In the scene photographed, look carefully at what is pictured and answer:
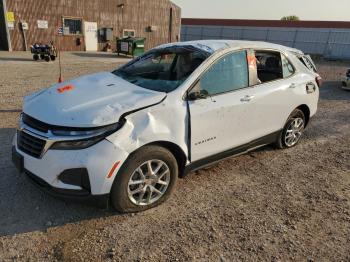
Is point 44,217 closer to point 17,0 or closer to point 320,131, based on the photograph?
point 320,131

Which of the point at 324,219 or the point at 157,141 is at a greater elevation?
the point at 157,141

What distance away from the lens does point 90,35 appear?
23.9 meters

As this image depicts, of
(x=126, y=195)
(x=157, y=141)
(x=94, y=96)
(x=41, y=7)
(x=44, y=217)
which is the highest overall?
(x=41, y=7)

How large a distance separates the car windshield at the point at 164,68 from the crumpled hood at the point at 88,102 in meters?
0.22

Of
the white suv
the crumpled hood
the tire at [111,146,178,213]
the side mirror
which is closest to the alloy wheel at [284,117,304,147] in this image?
the white suv

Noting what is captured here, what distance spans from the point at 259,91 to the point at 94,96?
2.16m

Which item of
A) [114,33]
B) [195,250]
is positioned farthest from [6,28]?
[195,250]

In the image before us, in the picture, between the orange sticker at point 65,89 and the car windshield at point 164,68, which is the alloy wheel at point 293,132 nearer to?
the car windshield at point 164,68

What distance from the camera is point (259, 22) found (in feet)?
137

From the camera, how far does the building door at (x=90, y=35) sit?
23.5 m

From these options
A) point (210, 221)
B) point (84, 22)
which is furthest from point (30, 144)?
point (84, 22)

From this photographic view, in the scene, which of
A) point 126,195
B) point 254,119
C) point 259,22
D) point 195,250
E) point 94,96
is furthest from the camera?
point 259,22

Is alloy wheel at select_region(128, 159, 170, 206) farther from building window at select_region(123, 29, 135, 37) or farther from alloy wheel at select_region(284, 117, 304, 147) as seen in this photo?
building window at select_region(123, 29, 135, 37)

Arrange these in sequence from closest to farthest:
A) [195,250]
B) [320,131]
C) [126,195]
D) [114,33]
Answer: [195,250] → [126,195] → [320,131] → [114,33]
